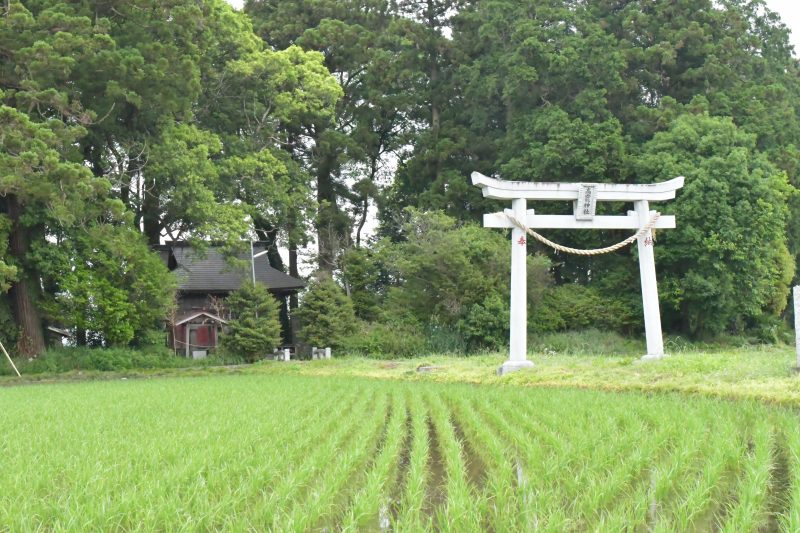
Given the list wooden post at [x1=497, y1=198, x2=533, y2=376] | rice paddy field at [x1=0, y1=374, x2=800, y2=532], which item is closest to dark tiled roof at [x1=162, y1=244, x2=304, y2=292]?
wooden post at [x1=497, y1=198, x2=533, y2=376]

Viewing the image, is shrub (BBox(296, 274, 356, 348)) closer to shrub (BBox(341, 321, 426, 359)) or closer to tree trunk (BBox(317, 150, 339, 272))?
shrub (BBox(341, 321, 426, 359))

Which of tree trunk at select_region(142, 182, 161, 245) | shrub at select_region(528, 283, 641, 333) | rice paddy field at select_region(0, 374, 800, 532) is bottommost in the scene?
rice paddy field at select_region(0, 374, 800, 532)

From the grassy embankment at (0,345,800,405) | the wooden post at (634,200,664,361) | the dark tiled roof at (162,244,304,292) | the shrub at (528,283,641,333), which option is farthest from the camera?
the dark tiled roof at (162,244,304,292)

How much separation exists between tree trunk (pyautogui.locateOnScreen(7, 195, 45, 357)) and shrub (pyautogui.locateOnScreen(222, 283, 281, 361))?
475 cm

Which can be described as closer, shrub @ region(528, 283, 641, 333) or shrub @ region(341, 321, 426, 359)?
shrub @ region(341, 321, 426, 359)

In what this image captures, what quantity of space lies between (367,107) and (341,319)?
9.52 m

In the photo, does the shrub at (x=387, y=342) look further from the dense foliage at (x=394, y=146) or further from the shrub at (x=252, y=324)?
the shrub at (x=252, y=324)

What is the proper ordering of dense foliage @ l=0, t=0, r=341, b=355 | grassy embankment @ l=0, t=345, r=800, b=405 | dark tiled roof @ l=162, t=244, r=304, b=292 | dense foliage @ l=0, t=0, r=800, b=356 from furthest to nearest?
dark tiled roof @ l=162, t=244, r=304, b=292 < dense foliage @ l=0, t=0, r=800, b=356 < dense foliage @ l=0, t=0, r=341, b=355 < grassy embankment @ l=0, t=345, r=800, b=405

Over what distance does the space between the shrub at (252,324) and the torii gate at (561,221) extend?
8.72 m

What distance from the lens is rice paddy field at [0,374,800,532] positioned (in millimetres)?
3547

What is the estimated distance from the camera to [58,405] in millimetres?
9391

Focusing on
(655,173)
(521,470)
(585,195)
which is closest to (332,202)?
(655,173)

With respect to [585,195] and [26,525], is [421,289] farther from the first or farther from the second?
[26,525]

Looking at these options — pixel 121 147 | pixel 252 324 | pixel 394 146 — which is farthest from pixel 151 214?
pixel 394 146
